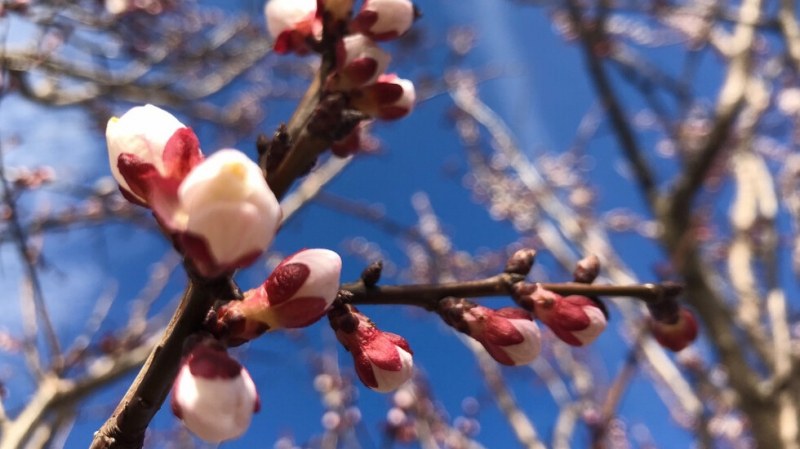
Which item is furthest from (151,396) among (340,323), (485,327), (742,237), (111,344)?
(742,237)

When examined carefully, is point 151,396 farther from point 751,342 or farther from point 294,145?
point 751,342

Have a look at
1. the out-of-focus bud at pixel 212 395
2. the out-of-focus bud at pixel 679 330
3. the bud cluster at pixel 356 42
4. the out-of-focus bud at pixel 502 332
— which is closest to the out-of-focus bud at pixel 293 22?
the bud cluster at pixel 356 42

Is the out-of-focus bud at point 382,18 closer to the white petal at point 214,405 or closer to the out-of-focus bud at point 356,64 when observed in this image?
the out-of-focus bud at point 356,64

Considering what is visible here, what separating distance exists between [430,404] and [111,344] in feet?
7.94

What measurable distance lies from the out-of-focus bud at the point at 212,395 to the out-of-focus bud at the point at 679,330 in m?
0.72

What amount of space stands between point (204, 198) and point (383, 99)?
1.63ft

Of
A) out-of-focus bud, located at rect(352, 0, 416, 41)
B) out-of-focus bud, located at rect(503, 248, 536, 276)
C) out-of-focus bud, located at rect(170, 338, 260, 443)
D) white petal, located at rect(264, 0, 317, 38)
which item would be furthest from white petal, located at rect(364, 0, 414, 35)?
out-of-focus bud, located at rect(170, 338, 260, 443)

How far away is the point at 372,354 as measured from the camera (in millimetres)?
879

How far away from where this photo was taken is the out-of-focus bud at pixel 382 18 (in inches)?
43.2

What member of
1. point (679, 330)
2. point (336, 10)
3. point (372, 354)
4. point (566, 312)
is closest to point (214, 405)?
point (372, 354)

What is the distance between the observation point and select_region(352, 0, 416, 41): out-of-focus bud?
3.60ft

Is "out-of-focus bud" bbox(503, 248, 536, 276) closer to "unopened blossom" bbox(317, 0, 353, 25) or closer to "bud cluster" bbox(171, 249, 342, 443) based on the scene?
"bud cluster" bbox(171, 249, 342, 443)

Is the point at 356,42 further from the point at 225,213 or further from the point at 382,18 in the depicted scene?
the point at 225,213

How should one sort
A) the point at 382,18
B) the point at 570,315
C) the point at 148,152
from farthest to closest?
the point at 382,18
the point at 570,315
the point at 148,152
